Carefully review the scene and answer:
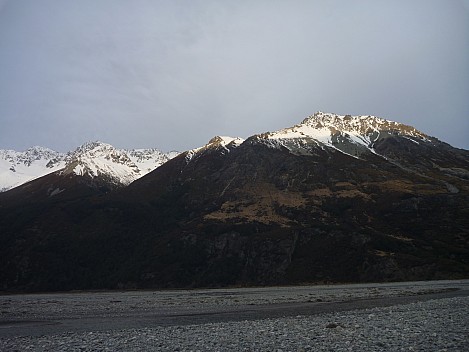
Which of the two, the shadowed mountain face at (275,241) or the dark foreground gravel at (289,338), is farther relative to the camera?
the shadowed mountain face at (275,241)

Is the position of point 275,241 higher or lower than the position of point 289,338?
higher

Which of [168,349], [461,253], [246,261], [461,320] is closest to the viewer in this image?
[168,349]

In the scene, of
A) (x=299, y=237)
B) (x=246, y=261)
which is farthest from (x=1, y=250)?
(x=299, y=237)

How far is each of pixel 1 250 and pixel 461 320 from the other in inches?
7272

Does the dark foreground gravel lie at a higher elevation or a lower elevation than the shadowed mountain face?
lower

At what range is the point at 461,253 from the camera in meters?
126

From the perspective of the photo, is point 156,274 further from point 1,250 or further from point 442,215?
point 442,215

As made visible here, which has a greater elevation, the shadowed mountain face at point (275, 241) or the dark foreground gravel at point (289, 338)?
the shadowed mountain face at point (275, 241)

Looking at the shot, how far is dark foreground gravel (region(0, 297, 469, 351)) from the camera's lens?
2234cm

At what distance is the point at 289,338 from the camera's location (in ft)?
85.5

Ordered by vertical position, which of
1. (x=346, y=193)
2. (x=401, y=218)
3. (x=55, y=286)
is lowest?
(x=55, y=286)

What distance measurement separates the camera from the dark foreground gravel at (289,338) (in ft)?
73.3

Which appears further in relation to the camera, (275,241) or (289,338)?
(275,241)

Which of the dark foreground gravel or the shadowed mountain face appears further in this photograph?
the shadowed mountain face
